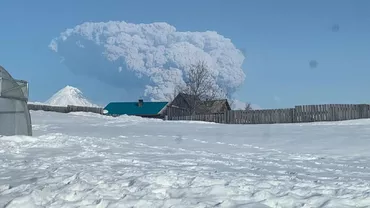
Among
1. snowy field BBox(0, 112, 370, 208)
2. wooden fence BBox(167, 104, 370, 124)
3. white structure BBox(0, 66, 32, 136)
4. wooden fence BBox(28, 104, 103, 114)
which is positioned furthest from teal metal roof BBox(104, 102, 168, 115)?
snowy field BBox(0, 112, 370, 208)

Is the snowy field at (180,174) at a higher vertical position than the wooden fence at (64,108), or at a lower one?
lower

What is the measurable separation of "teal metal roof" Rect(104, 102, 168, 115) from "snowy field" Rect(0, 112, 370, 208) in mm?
49710

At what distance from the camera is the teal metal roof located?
212 feet

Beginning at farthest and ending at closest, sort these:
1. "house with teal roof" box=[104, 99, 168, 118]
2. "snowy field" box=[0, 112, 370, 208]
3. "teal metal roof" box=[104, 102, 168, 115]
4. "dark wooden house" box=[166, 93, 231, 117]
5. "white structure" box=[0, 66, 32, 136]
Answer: "teal metal roof" box=[104, 102, 168, 115], "house with teal roof" box=[104, 99, 168, 118], "dark wooden house" box=[166, 93, 231, 117], "white structure" box=[0, 66, 32, 136], "snowy field" box=[0, 112, 370, 208]

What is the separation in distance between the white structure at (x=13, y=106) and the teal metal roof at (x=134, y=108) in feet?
158

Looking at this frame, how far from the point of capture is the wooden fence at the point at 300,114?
30016 mm

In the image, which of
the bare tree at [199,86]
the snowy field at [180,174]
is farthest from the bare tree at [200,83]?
the snowy field at [180,174]

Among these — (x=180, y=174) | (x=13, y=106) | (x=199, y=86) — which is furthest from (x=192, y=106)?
(x=180, y=174)

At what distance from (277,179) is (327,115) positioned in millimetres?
24416

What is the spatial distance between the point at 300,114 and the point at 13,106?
2144 centimetres

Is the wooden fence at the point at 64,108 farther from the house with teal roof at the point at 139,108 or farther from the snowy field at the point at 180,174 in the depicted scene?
the snowy field at the point at 180,174

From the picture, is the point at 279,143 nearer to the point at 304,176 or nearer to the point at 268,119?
the point at 304,176

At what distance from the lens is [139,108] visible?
217 ft

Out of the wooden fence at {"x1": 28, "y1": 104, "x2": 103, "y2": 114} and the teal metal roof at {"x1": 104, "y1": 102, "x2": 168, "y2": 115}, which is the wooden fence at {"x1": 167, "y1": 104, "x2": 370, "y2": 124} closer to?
the wooden fence at {"x1": 28, "y1": 104, "x2": 103, "y2": 114}
